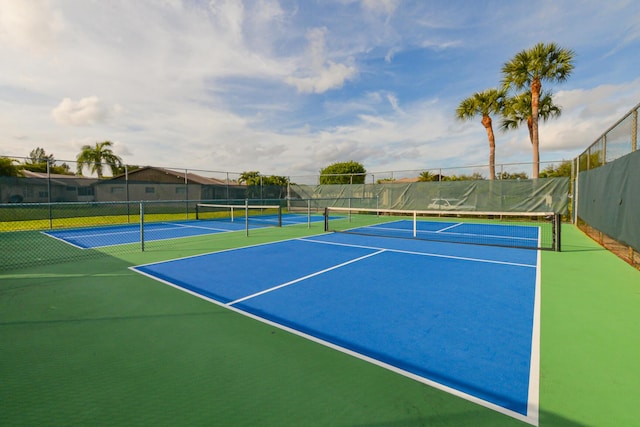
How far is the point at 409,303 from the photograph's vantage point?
4430mm

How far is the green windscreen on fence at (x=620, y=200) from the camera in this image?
17.5ft

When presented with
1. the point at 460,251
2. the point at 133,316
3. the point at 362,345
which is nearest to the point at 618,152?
the point at 460,251

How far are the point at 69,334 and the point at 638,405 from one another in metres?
5.20

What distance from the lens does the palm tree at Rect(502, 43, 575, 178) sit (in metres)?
17.6

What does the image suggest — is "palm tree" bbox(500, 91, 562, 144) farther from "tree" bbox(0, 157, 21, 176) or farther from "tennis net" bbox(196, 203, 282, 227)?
"tree" bbox(0, 157, 21, 176)

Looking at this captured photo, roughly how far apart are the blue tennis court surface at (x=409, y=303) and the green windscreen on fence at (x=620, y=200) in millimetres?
1605

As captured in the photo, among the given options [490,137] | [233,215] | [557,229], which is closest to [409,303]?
[557,229]

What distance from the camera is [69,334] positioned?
350cm

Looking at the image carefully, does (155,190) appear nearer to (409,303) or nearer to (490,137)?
(409,303)

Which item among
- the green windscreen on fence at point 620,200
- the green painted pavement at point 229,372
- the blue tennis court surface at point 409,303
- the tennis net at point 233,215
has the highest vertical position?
the green windscreen on fence at point 620,200

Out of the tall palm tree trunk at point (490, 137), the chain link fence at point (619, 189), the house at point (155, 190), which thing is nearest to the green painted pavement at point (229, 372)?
the chain link fence at point (619, 189)

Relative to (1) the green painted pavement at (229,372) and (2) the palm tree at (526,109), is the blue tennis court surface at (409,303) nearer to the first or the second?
(1) the green painted pavement at (229,372)

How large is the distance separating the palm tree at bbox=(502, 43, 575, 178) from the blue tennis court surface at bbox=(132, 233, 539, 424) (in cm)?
1341

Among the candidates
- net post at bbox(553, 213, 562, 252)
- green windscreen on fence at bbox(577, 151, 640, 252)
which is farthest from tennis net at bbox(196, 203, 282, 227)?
green windscreen on fence at bbox(577, 151, 640, 252)
